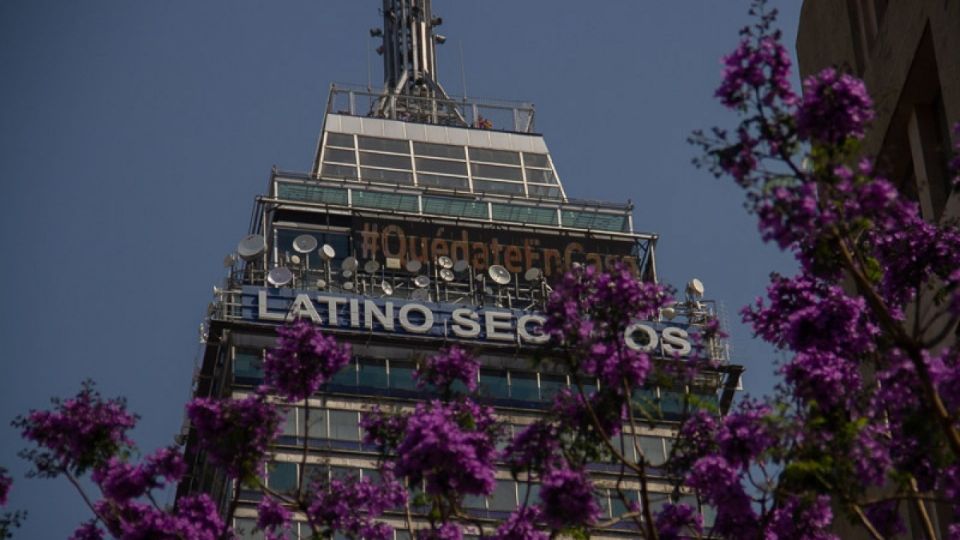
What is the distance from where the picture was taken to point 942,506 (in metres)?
39.0

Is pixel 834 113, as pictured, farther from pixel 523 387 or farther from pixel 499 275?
pixel 499 275

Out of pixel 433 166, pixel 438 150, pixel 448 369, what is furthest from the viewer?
pixel 438 150

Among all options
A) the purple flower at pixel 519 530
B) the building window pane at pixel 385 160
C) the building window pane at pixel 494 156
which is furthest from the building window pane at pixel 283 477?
the purple flower at pixel 519 530

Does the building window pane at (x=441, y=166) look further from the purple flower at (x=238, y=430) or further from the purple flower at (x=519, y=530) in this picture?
the purple flower at (x=519, y=530)

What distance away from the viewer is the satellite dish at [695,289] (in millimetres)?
100688

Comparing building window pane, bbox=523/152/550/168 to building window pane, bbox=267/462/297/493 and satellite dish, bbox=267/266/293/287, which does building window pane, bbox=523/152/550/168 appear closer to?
satellite dish, bbox=267/266/293/287

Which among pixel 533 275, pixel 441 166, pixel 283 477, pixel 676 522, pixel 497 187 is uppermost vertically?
pixel 441 166

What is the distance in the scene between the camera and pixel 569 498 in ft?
100

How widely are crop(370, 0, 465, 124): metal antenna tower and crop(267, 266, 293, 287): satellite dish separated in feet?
64.4

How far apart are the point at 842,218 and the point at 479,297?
7433cm

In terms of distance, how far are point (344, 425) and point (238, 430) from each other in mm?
60344

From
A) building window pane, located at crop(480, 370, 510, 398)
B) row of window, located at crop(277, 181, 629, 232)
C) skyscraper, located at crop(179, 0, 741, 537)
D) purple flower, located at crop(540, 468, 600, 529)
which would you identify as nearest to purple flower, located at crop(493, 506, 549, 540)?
purple flower, located at crop(540, 468, 600, 529)

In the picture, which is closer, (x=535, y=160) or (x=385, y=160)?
(x=385, y=160)

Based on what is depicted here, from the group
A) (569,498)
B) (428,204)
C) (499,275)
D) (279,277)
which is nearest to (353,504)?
(569,498)
